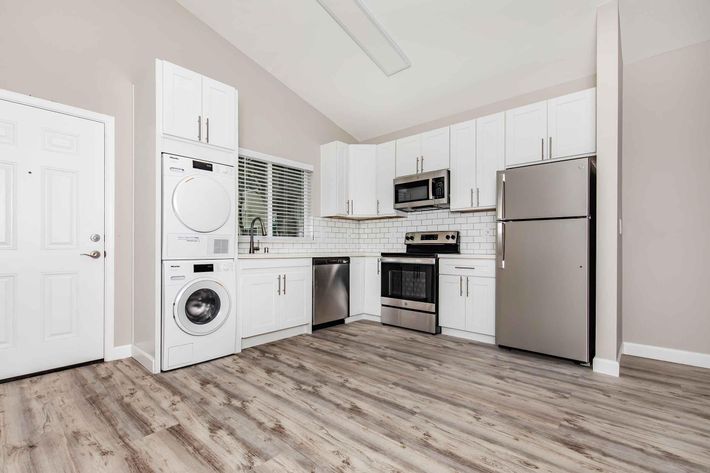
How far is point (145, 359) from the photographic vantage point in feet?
9.86

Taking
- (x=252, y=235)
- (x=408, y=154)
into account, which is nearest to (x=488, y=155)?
(x=408, y=154)

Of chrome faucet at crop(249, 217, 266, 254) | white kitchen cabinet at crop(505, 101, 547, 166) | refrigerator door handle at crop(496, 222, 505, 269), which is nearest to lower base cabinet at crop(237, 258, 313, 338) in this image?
chrome faucet at crop(249, 217, 266, 254)

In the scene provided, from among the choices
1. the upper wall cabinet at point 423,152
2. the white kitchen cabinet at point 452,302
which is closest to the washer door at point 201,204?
the upper wall cabinet at point 423,152

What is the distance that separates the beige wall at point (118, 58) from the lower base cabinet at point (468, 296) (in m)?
2.80

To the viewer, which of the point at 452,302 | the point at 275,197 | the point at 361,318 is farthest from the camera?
the point at 361,318

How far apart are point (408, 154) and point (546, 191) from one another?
193cm

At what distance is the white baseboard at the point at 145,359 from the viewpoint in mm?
2856

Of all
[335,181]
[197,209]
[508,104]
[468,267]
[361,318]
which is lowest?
[361,318]

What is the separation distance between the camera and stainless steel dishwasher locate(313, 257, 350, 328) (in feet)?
14.1

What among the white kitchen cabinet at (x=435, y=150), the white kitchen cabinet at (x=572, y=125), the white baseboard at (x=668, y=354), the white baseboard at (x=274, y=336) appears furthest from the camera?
the white kitchen cabinet at (x=435, y=150)

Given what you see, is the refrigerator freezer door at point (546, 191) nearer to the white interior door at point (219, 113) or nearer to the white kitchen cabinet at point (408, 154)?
the white kitchen cabinet at point (408, 154)

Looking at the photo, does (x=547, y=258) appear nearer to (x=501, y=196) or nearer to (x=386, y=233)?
(x=501, y=196)

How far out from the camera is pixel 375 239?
18.0 ft

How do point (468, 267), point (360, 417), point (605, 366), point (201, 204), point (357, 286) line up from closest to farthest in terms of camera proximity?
point (360, 417) → point (605, 366) → point (201, 204) → point (468, 267) → point (357, 286)
